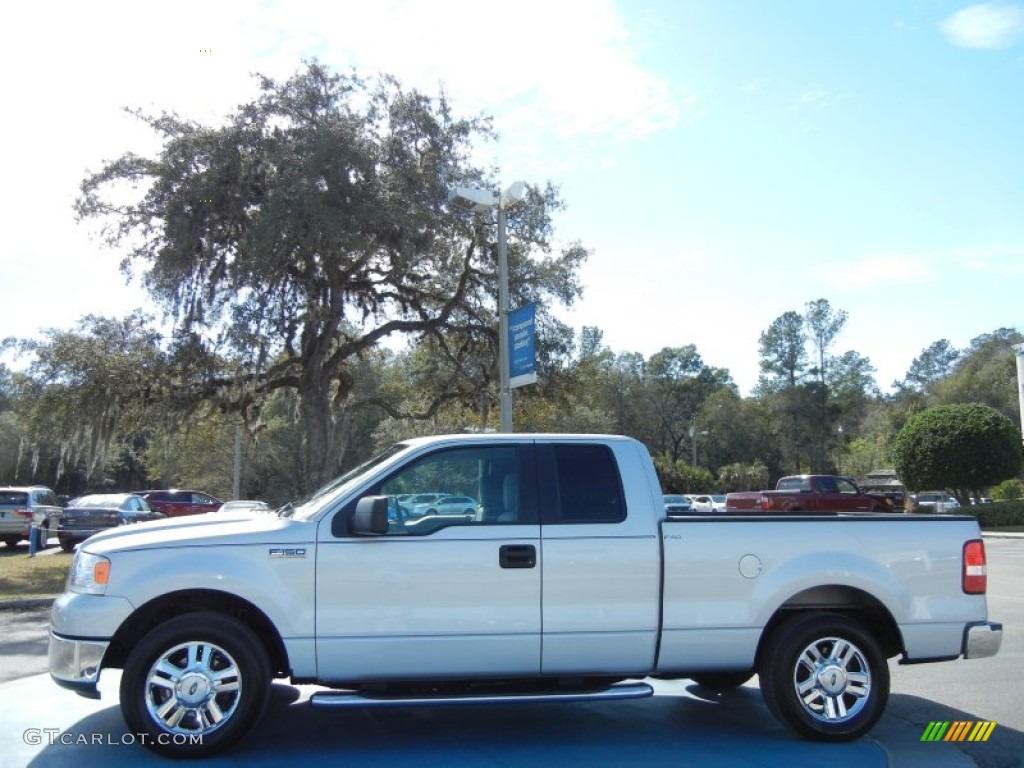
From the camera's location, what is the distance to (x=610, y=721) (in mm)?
6684

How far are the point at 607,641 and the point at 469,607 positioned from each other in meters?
0.90

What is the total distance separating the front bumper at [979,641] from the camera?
20.4 ft

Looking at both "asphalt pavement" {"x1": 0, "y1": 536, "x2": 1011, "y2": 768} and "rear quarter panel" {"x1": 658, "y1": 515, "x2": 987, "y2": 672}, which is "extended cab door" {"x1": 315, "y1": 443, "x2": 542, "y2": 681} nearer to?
"asphalt pavement" {"x1": 0, "y1": 536, "x2": 1011, "y2": 768}

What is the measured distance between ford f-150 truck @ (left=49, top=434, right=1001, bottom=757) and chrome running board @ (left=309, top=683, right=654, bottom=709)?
0.02m

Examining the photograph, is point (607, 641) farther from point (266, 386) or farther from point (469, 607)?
point (266, 386)

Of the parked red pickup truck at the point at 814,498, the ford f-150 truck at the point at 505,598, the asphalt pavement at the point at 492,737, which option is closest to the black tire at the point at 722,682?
the asphalt pavement at the point at 492,737

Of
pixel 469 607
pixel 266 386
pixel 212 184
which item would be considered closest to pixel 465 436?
pixel 469 607

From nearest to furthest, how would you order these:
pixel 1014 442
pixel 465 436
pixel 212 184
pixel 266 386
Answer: pixel 465 436 → pixel 212 184 → pixel 266 386 → pixel 1014 442

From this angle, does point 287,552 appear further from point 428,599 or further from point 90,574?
point 90,574

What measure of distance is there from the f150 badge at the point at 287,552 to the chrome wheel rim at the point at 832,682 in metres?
3.24

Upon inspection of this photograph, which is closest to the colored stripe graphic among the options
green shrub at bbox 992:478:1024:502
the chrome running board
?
the chrome running board

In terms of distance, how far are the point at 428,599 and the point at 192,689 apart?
146 cm

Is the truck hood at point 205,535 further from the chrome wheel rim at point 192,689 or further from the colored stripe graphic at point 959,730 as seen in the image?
the colored stripe graphic at point 959,730

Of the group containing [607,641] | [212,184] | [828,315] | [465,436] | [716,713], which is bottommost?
[716,713]
